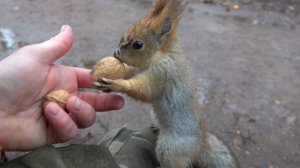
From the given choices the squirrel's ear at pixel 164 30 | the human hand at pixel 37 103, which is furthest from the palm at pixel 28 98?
the squirrel's ear at pixel 164 30

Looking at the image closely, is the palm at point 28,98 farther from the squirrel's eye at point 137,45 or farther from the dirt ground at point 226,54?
the dirt ground at point 226,54

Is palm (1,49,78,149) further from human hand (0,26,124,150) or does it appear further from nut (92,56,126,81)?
nut (92,56,126,81)

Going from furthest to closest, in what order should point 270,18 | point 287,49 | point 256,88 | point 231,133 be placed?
point 270,18 < point 287,49 < point 256,88 < point 231,133

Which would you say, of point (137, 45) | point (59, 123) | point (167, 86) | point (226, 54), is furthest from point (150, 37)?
point (226, 54)

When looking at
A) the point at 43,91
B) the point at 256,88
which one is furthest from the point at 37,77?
the point at 256,88

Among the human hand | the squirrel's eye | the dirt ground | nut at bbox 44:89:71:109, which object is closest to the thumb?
the human hand

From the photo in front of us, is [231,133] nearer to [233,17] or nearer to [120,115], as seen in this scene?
[120,115]
